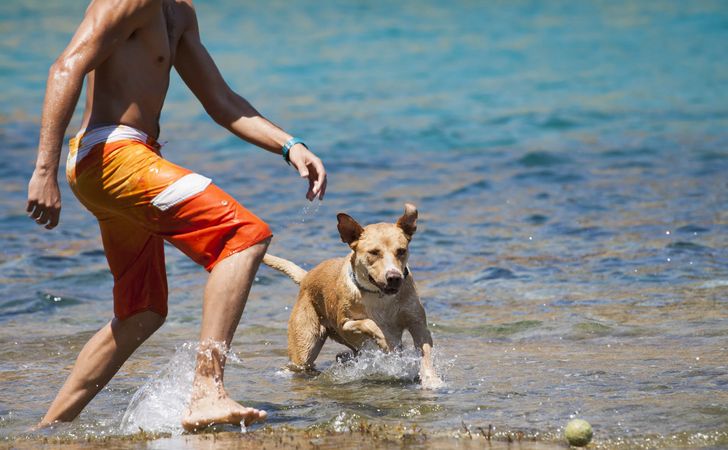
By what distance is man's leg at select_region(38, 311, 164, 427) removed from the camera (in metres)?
5.11

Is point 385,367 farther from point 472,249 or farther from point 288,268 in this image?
point 472,249

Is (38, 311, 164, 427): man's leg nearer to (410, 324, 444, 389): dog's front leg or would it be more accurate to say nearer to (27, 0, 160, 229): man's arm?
(27, 0, 160, 229): man's arm

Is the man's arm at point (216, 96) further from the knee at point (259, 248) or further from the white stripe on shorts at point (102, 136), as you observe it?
the white stripe on shorts at point (102, 136)

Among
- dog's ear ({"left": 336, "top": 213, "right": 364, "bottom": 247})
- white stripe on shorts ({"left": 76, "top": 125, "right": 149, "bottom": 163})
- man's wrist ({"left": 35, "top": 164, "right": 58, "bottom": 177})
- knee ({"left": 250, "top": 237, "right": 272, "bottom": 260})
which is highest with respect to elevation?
white stripe on shorts ({"left": 76, "top": 125, "right": 149, "bottom": 163})

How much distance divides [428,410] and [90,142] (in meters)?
1.92

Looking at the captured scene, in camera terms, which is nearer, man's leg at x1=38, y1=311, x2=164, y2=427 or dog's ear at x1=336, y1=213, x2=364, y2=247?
man's leg at x1=38, y1=311, x2=164, y2=427

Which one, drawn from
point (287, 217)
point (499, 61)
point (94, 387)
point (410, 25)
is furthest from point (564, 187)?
point (410, 25)

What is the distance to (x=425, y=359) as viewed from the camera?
6023mm

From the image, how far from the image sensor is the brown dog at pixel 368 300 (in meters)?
6.31

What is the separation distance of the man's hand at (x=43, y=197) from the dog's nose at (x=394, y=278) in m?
2.19

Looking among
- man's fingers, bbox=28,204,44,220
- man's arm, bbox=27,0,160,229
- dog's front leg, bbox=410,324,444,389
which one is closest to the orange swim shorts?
man's arm, bbox=27,0,160,229

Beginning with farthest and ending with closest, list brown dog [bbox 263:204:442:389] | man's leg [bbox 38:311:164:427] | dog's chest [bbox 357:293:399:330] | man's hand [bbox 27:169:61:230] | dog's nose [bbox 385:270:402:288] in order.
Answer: dog's chest [bbox 357:293:399:330]
brown dog [bbox 263:204:442:389]
dog's nose [bbox 385:270:402:288]
man's leg [bbox 38:311:164:427]
man's hand [bbox 27:169:61:230]

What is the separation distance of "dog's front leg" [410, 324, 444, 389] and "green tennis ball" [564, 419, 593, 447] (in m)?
1.39

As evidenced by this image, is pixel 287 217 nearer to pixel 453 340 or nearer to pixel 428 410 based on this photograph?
pixel 453 340
